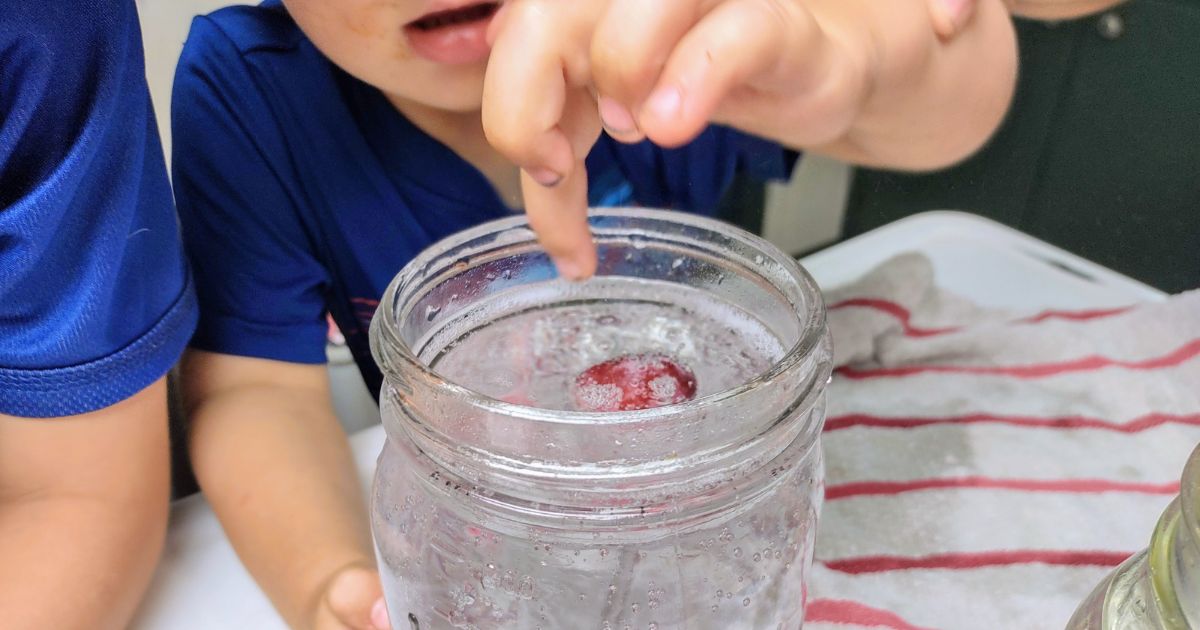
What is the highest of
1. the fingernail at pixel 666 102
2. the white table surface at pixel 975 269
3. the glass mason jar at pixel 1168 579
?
the fingernail at pixel 666 102

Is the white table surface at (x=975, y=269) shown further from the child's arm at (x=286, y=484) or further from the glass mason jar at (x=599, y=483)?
the glass mason jar at (x=599, y=483)

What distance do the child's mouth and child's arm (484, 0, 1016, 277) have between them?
0.10 metres

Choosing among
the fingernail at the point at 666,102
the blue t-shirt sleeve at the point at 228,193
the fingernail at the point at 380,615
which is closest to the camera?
the fingernail at the point at 666,102

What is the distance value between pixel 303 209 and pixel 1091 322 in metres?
0.33

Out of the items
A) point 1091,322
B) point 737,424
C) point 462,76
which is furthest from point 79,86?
point 1091,322

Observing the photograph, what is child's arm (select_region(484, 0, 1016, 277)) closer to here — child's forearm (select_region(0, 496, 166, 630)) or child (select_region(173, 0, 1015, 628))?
child (select_region(173, 0, 1015, 628))

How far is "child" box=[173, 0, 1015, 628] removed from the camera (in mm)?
214

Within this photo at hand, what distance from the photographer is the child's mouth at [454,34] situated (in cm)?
29

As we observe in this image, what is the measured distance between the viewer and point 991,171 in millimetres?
509

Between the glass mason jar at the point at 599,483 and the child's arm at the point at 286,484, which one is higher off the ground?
the glass mason jar at the point at 599,483

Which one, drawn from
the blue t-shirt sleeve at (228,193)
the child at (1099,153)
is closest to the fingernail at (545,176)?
the blue t-shirt sleeve at (228,193)

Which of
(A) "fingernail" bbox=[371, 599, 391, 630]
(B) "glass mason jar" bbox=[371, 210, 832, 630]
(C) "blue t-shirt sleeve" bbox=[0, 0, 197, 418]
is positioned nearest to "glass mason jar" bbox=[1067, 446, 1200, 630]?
(B) "glass mason jar" bbox=[371, 210, 832, 630]

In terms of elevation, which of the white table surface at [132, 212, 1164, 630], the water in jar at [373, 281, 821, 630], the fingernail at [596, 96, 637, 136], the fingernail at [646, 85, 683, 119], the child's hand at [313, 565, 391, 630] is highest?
the fingernail at [646, 85, 683, 119]

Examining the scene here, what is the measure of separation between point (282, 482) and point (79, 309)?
9 centimetres
